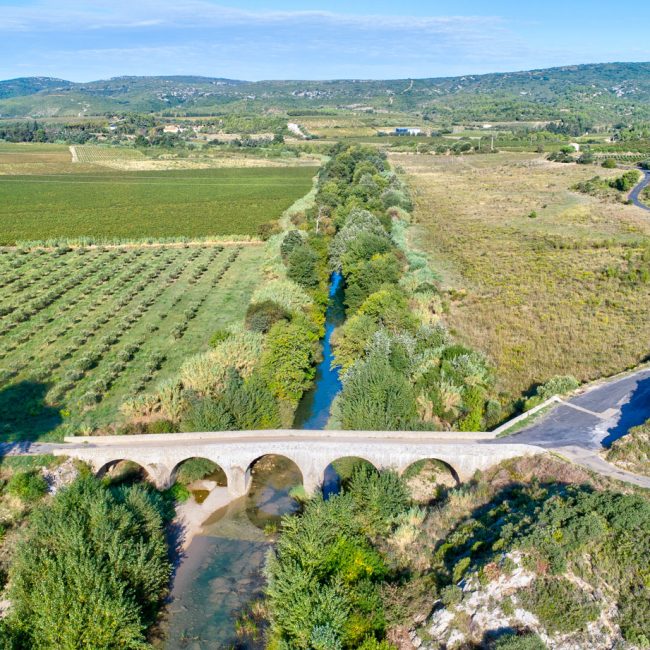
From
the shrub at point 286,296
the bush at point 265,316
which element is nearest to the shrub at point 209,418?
the bush at point 265,316

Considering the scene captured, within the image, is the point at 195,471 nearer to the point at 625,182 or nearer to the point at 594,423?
the point at 594,423

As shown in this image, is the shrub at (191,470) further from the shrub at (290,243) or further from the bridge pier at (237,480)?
the shrub at (290,243)

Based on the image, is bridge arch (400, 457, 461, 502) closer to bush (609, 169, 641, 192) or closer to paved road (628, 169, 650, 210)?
paved road (628, 169, 650, 210)

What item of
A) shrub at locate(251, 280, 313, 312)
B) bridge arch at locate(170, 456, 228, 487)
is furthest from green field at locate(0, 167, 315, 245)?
bridge arch at locate(170, 456, 228, 487)

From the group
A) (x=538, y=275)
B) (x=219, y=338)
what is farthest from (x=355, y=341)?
(x=538, y=275)

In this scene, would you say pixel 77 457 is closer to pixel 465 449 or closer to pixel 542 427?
pixel 465 449

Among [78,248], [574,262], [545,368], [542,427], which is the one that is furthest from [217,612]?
[78,248]
